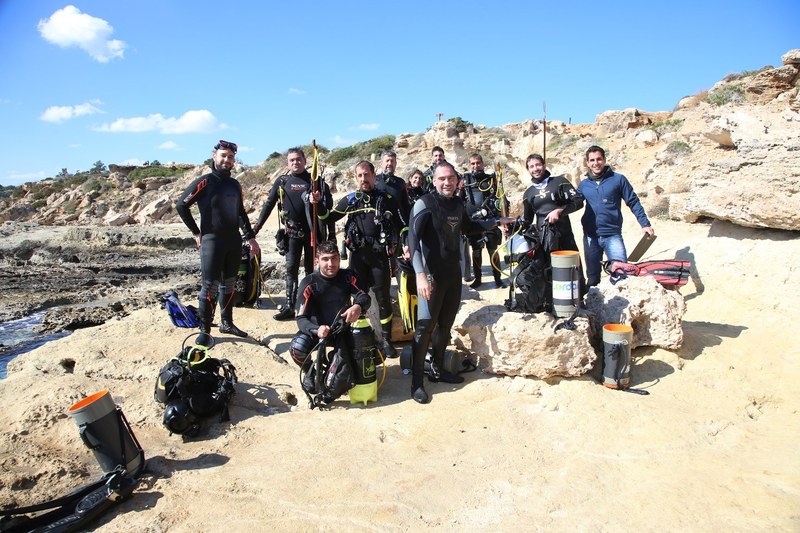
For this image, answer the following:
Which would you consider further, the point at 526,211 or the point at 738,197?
the point at 738,197

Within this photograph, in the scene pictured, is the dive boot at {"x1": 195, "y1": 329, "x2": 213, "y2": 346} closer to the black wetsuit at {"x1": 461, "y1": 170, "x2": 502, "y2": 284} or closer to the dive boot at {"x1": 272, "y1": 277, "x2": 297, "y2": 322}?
the dive boot at {"x1": 272, "y1": 277, "x2": 297, "y2": 322}

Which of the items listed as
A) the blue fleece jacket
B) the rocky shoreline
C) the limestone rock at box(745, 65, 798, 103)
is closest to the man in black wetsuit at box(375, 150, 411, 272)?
the blue fleece jacket

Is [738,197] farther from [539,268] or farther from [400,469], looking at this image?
[400,469]

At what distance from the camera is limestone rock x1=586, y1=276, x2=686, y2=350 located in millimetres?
4730

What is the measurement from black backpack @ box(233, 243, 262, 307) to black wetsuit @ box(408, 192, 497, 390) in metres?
2.97

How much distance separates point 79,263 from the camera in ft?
50.9

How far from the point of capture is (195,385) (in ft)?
13.2

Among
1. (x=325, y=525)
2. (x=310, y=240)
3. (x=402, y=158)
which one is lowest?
(x=325, y=525)

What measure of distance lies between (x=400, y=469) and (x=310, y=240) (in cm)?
340

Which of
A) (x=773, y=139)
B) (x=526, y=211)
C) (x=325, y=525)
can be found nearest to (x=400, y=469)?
(x=325, y=525)

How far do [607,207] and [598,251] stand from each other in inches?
21.4

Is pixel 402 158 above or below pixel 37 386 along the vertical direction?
above

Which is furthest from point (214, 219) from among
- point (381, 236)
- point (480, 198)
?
point (480, 198)

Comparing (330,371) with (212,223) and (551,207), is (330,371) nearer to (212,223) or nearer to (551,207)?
(212,223)
